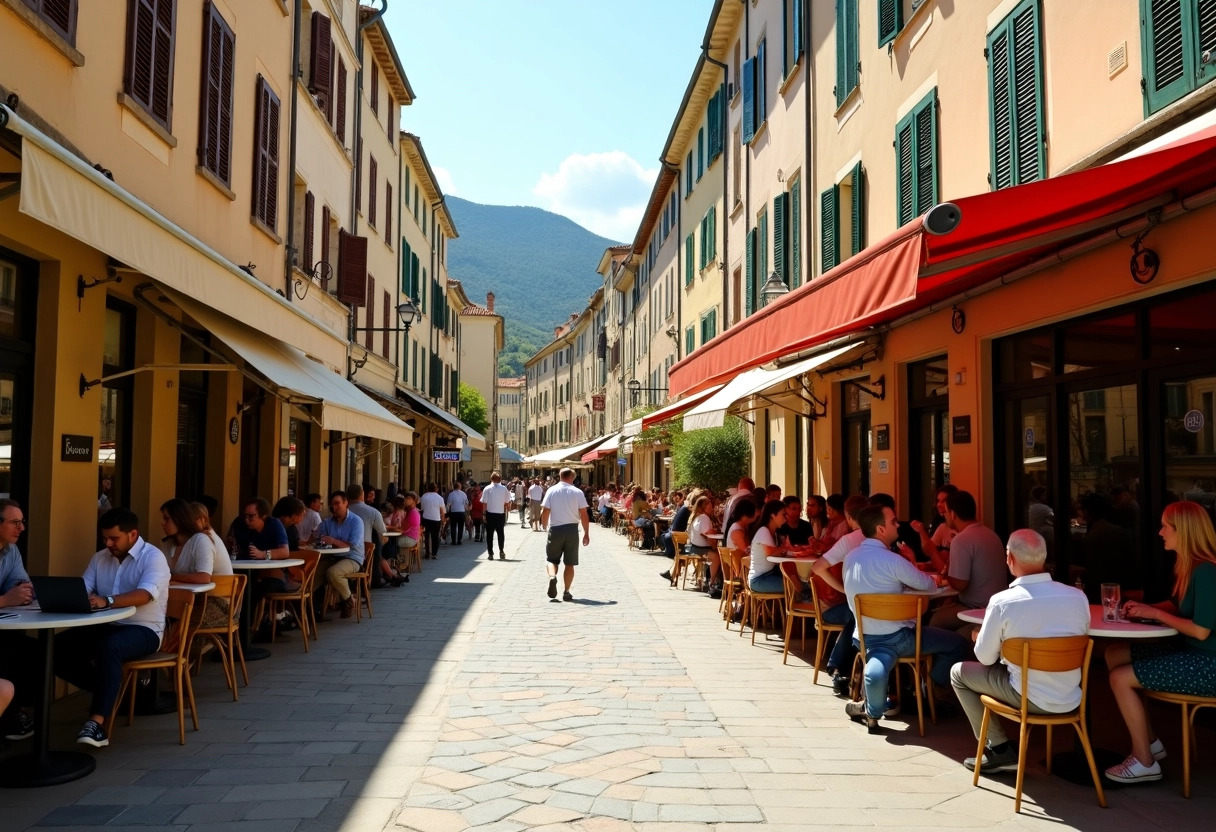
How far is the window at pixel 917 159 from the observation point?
33.8 feet

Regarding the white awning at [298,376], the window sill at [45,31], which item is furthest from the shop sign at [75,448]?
the window sill at [45,31]

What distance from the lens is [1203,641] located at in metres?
5.30

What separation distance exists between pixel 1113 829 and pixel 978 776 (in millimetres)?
848

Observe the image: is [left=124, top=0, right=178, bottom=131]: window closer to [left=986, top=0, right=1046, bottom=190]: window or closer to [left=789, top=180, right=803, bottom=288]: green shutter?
[left=986, top=0, right=1046, bottom=190]: window

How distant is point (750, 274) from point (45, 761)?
51.6 ft

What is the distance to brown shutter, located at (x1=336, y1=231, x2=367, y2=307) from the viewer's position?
18.3m

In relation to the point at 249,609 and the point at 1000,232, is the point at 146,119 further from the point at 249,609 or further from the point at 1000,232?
the point at 1000,232

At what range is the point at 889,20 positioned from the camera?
11.6 meters

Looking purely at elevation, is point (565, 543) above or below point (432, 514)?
below

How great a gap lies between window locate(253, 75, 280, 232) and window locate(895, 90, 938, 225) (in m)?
7.72

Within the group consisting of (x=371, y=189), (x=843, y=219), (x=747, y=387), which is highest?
(x=371, y=189)

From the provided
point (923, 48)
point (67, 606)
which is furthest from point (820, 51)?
point (67, 606)

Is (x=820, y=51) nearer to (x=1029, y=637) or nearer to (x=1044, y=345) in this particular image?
(x=1044, y=345)

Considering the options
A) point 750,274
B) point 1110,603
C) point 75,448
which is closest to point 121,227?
point 75,448
